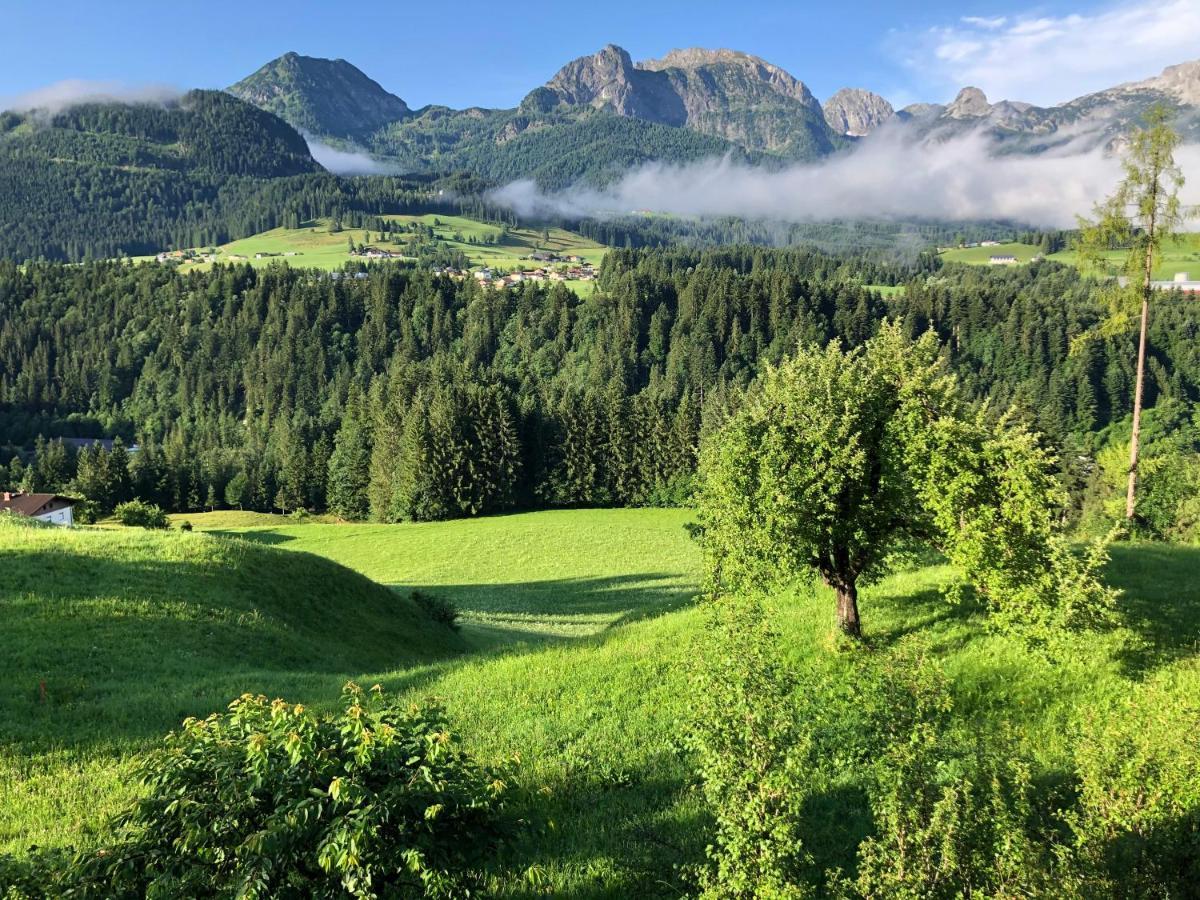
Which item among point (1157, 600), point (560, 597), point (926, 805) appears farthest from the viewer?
point (560, 597)

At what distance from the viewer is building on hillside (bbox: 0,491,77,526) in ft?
257

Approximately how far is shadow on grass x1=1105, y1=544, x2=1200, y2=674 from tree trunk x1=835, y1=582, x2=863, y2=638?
5439mm

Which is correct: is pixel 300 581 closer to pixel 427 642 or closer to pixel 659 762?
pixel 427 642

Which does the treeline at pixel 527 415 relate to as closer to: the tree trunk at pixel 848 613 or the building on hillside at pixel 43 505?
the tree trunk at pixel 848 613

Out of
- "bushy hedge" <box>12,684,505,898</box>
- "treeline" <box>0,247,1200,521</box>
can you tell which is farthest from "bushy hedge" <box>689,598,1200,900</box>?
"treeline" <box>0,247,1200,521</box>

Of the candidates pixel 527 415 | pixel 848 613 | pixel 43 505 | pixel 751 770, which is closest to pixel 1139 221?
pixel 848 613

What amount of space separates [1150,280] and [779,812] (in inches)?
1064

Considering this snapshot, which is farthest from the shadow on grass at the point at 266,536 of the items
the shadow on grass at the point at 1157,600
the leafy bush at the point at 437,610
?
the shadow on grass at the point at 1157,600

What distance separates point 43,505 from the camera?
80.2 m

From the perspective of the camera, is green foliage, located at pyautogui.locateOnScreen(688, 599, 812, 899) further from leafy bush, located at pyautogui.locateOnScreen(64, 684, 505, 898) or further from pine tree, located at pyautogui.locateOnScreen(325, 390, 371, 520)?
pine tree, located at pyautogui.locateOnScreen(325, 390, 371, 520)

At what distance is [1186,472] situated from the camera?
209 ft

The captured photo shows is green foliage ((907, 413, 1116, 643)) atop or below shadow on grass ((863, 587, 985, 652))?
atop

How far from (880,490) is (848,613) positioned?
367cm

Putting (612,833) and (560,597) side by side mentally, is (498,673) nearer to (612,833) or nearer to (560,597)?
(612,833)
